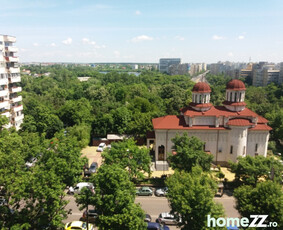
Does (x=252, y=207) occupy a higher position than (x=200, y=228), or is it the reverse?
(x=252, y=207)

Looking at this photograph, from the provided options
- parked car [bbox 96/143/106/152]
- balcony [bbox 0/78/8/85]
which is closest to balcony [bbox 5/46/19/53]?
balcony [bbox 0/78/8/85]

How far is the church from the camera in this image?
3356 centimetres

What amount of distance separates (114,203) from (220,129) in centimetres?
2278

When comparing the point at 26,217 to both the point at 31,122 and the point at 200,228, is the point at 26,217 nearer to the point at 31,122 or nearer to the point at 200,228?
the point at 200,228

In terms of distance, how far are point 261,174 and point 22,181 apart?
79.4 feet

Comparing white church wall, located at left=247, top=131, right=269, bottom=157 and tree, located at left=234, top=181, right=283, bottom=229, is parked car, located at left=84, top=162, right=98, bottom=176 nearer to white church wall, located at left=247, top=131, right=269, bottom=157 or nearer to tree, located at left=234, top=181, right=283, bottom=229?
tree, located at left=234, top=181, right=283, bottom=229

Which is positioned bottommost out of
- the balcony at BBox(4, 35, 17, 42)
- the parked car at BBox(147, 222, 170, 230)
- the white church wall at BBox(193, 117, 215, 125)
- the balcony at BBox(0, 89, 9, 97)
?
the parked car at BBox(147, 222, 170, 230)

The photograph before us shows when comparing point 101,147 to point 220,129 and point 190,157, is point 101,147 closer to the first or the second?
point 190,157

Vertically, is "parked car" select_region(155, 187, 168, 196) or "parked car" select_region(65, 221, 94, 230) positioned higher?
"parked car" select_region(65, 221, 94, 230)

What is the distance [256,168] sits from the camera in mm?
25109

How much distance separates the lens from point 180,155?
26.0m

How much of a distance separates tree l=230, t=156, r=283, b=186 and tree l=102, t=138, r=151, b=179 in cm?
1133

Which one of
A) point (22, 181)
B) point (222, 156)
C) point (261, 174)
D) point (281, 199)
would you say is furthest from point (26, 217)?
point (222, 156)

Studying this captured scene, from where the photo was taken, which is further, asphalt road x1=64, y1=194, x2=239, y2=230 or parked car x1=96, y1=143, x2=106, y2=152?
parked car x1=96, y1=143, x2=106, y2=152
